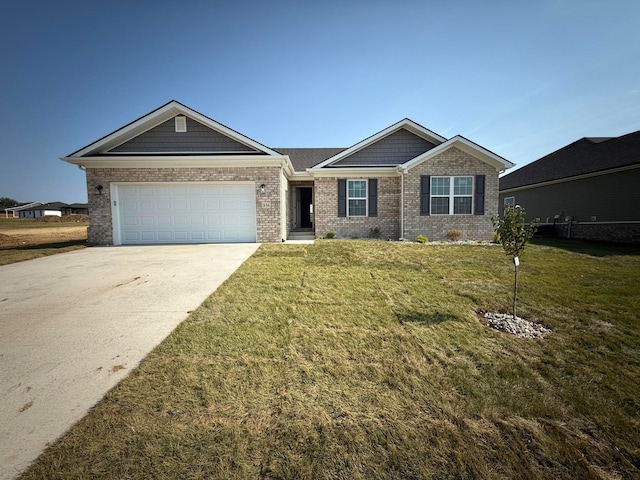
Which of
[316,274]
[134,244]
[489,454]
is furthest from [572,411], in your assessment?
[134,244]

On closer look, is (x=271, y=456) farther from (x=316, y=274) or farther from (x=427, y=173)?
(x=427, y=173)

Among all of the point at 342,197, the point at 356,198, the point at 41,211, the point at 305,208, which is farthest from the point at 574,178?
the point at 41,211

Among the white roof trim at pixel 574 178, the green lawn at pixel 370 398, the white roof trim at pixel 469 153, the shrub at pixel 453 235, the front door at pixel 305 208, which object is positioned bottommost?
the green lawn at pixel 370 398

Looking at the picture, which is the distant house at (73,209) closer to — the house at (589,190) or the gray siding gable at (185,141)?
the gray siding gable at (185,141)

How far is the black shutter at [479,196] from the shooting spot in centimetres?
1213

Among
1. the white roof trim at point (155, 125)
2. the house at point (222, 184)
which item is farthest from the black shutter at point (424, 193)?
the white roof trim at point (155, 125)

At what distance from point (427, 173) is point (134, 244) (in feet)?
43.2

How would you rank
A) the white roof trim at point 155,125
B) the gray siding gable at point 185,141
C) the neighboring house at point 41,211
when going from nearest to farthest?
the white roof trim at point 155,125
the gray siding gable at point 185,141
the neighboring house at point 41,211

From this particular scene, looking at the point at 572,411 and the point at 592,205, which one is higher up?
the point at 592,205

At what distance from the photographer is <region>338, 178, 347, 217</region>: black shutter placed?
12961 mm

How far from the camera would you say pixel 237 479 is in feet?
5.22

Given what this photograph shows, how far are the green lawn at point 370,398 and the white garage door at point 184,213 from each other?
721cm

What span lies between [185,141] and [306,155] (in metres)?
8.05

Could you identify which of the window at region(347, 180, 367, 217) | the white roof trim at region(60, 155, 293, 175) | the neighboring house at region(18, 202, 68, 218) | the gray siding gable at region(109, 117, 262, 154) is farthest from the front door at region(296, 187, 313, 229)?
the neighboring house at region(18, 202, 68, 218)
